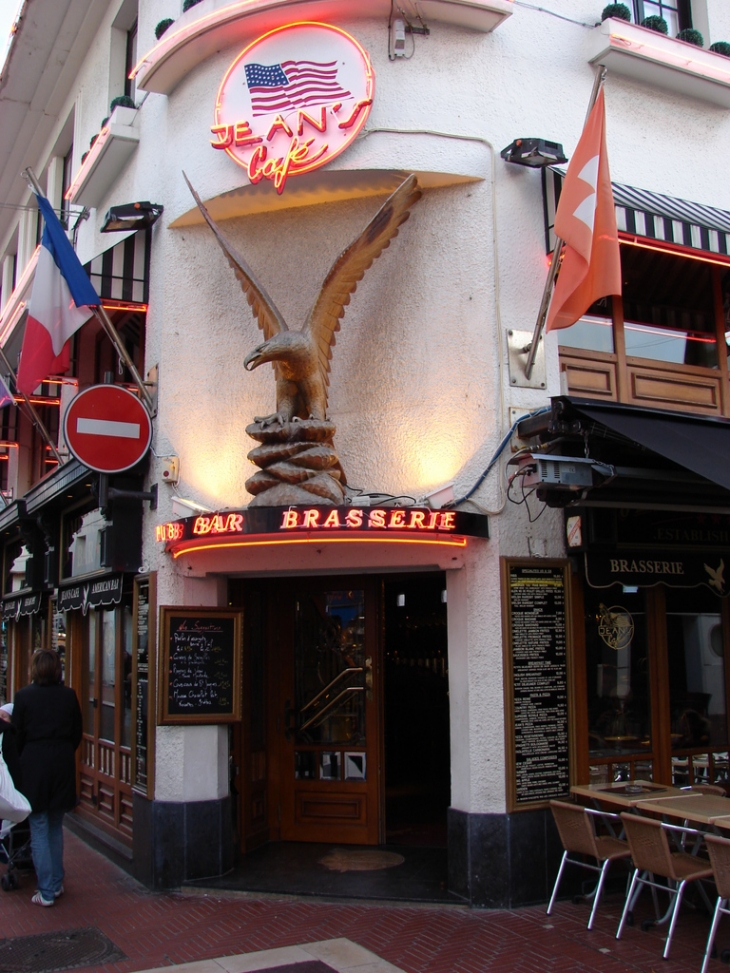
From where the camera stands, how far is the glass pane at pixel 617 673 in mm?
7742

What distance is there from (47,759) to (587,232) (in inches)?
234

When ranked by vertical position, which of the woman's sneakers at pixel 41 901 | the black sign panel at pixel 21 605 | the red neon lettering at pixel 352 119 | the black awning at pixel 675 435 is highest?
the red neon lettering at pixel 352 119

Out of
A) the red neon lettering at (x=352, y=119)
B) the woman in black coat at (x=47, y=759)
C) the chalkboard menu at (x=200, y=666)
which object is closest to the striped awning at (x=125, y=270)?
the red neon lettering at (x=352, y=119)

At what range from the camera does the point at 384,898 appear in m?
7.13

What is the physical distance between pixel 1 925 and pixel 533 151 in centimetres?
745

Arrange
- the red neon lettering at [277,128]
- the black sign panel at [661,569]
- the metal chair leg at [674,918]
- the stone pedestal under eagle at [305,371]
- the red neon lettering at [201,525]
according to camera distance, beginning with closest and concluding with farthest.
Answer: the metal chair leg at [674,918] < the red neon lettering at [201,525] < the stone pedestal under eagle at [305,371] < the black sign panel at [661,569] < the red neon lettering at [277,128]

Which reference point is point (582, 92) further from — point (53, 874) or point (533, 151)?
point (53, 874)

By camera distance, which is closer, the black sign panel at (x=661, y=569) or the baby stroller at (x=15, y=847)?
the black sign panel at (x=661, y=569)

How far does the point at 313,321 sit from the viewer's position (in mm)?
7887

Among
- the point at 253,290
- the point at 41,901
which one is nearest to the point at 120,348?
the point at 253,290

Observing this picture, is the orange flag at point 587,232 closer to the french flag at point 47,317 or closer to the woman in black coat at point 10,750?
the french flag at point 47,317

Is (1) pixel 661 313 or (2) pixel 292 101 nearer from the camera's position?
(2) pixel 292 101

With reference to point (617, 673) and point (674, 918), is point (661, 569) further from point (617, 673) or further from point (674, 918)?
point (674, 918)

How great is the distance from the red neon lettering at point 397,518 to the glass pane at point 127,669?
372cm
